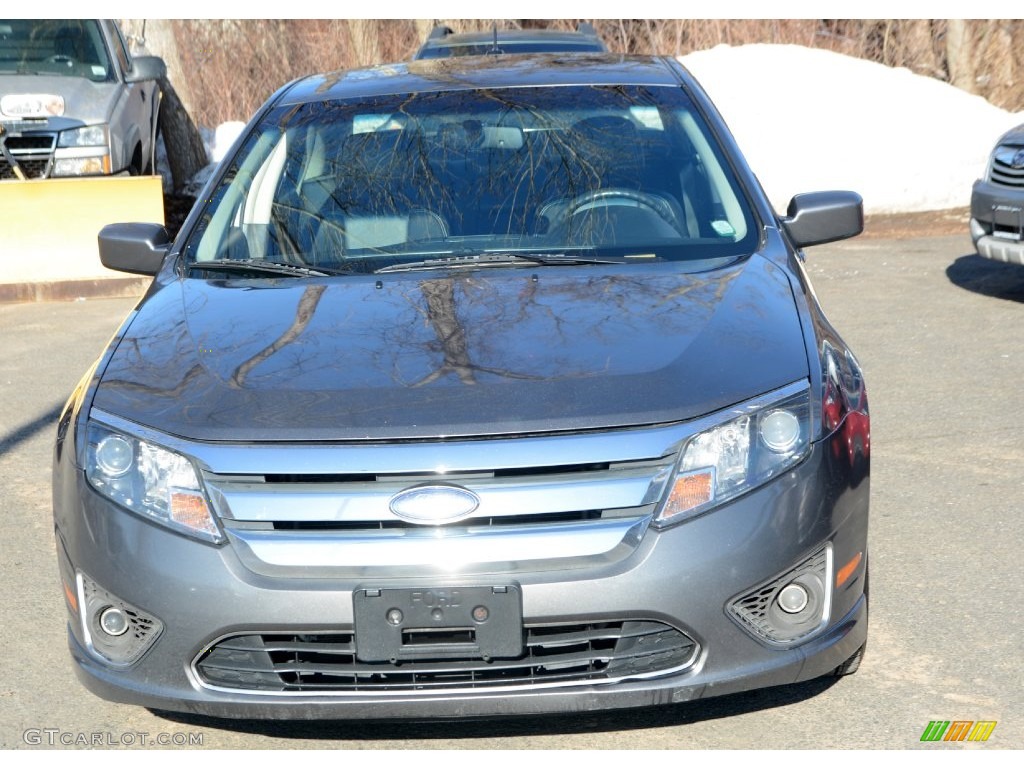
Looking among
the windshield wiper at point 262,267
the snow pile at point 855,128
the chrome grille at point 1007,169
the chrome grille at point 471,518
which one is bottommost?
the snow pile at point 855,128

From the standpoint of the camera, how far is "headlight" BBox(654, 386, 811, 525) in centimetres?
306

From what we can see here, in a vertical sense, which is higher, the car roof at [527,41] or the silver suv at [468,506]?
the silver suv at [468,506]

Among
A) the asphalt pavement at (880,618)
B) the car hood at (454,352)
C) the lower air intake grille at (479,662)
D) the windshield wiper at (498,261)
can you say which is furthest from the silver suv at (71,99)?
the lower air intake grille at (479,662)

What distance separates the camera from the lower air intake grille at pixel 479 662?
3.07 meters

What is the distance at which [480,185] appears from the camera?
4.48 metres

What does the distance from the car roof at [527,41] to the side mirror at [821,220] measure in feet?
24.8

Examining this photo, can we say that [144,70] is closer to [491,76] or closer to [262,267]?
[491,76]

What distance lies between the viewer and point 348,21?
19.6 metres

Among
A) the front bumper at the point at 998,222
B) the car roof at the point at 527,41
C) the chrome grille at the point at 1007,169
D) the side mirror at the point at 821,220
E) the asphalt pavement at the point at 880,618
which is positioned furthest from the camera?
the car roof at the point at 527,41

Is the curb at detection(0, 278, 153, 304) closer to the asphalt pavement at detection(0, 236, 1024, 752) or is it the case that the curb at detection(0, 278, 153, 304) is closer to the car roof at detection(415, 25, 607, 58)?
the asphalt pavement at detection(0, 236, 1024, 752)

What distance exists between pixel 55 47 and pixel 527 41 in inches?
155

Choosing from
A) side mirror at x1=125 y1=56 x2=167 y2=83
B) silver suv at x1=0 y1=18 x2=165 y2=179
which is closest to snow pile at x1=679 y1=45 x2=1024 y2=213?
side mirror at x1=125 y1=56 x2=167 y2=83

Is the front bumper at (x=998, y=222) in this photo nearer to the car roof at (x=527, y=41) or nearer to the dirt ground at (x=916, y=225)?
the dirt ground at (x=916, y=225)

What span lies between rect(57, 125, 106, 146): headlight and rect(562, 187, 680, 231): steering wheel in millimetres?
7302
